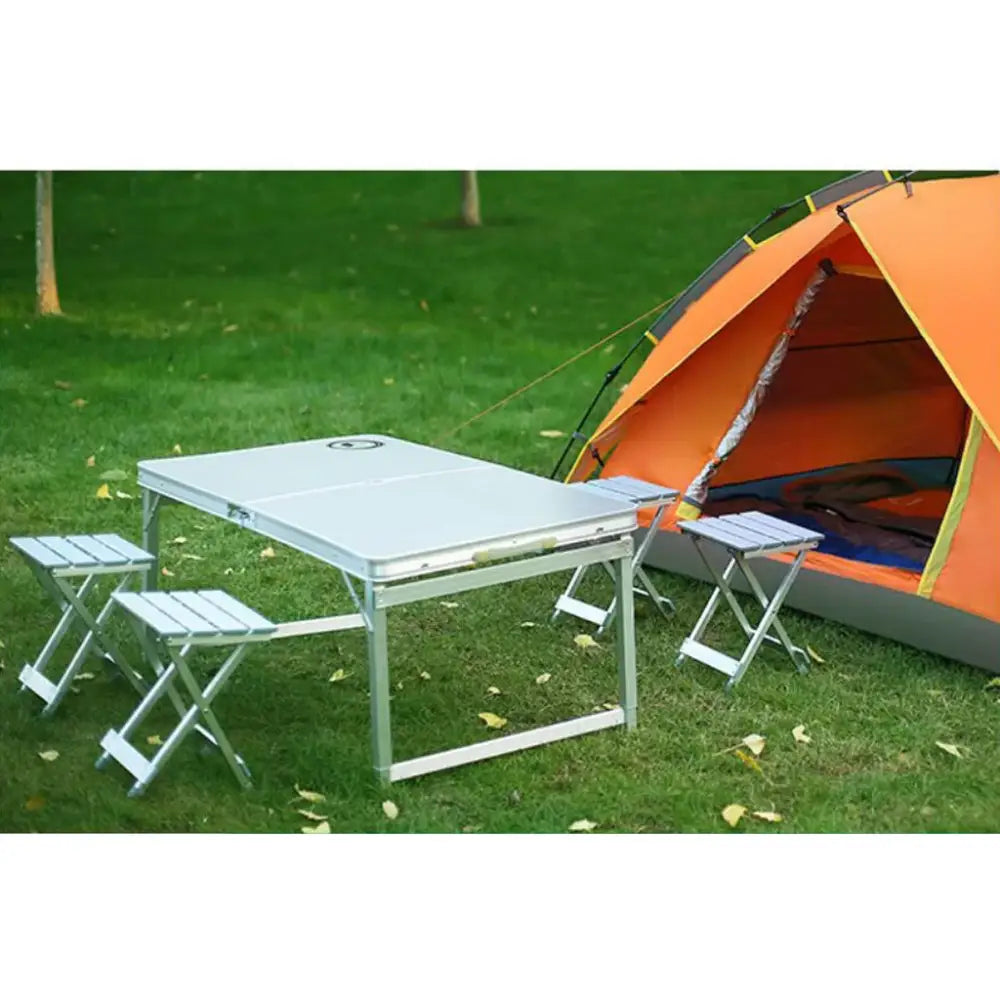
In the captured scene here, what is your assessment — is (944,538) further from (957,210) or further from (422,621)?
(422,621)

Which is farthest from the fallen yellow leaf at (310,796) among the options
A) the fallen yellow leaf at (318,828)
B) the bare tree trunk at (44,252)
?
the bare tree trunk at (44,252)

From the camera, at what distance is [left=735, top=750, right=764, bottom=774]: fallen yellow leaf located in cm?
475

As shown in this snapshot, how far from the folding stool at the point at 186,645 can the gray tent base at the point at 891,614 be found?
7.29ft

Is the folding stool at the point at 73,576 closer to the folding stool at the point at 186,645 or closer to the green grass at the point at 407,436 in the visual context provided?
the green grass at the point at 407,436

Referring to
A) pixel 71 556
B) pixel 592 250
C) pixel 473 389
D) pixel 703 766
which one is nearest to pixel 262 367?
pixel 473 389

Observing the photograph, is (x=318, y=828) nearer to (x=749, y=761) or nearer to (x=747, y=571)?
(x=749, y=761)

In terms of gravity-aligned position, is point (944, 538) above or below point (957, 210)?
below

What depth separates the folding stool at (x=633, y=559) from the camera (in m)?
5.88

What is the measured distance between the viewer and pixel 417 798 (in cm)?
454

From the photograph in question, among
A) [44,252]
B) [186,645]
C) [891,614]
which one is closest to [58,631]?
[186,645]

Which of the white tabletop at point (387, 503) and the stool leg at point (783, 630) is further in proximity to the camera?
the stool leg at point (783, 630)

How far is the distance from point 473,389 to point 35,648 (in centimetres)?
470

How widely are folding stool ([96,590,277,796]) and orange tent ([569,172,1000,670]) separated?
240cm

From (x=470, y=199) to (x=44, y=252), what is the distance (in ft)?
16.6
